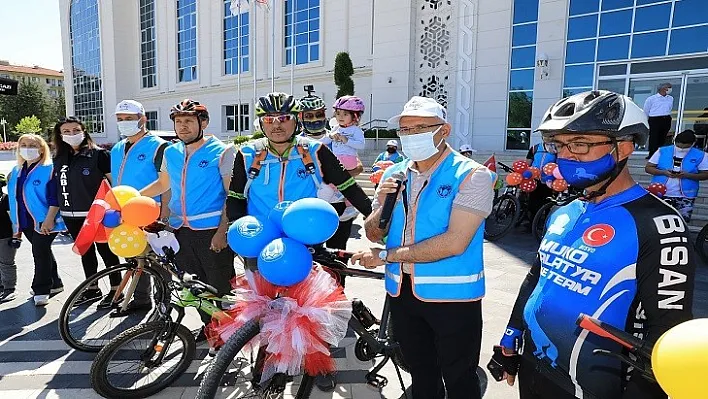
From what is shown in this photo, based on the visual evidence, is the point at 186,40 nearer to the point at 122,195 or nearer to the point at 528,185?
the point at 528,185

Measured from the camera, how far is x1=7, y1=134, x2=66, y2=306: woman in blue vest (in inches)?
175

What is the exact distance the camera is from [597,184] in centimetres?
149

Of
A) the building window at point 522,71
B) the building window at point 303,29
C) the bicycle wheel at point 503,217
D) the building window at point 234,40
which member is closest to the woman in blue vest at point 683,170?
the bicycle wheel at point 503,217

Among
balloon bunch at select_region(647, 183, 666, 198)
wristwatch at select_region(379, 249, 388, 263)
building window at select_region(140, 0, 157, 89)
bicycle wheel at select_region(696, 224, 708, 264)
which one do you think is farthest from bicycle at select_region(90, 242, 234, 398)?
building window at select_region(140, 0, 157, 89)

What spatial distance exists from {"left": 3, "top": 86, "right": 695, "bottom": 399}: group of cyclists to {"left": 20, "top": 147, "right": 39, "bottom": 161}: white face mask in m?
1.26

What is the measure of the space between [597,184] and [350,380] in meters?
2.32

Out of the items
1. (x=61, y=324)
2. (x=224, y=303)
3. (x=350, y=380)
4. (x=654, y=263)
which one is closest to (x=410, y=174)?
(x=654, y=263)

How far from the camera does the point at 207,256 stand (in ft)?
10.9

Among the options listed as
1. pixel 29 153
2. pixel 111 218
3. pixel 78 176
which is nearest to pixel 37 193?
pixel 29 153

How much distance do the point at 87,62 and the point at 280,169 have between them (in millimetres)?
43515

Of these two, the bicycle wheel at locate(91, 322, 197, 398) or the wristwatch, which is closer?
the wristwatch

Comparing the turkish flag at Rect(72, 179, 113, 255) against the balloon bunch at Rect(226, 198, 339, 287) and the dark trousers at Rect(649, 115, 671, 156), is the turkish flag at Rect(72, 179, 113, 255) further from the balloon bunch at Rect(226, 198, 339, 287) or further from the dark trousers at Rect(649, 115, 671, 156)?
the dark trousers at Rect(649, 115, 671, 156)

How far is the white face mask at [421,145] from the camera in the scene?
6.74ft

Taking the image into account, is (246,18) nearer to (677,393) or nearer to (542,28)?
(542,28)
